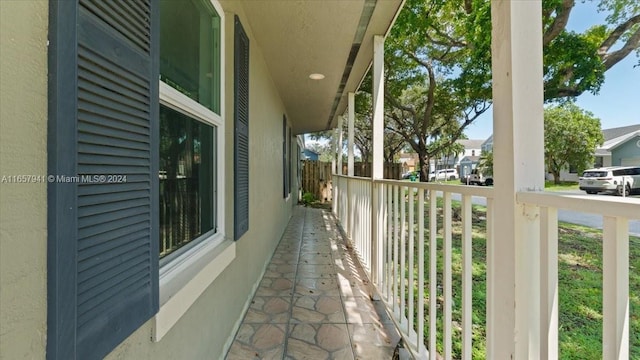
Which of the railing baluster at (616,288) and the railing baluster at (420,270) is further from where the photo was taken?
the railing baluster at (420,270)

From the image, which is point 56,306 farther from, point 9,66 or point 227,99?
point 227,99

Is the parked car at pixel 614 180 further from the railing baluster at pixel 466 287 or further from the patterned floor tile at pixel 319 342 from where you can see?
the patterned floor tile at pixel 319 342

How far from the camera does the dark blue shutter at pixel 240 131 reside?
2.29 m

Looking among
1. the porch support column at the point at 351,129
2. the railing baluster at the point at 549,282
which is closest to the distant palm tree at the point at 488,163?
the railing baluster at the point at 549,282

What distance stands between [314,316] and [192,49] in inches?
84.4

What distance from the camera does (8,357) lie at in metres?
0.60

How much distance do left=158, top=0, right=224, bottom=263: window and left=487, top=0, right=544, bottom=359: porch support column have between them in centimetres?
130

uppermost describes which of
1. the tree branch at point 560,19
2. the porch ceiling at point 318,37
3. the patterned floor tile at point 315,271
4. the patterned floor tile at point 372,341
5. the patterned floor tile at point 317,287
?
the tree branch at point 560,19

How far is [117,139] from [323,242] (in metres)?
4.59

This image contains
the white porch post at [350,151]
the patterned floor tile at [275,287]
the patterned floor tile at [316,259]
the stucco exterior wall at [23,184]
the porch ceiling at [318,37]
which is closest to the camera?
the stucco exterior wall at [23,184]

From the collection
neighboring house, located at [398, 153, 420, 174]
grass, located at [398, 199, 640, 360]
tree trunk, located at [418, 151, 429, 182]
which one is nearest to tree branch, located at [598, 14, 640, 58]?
grass, located at [398, 199, 640, 360]

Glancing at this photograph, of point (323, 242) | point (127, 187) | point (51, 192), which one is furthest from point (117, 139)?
point (323, 242)

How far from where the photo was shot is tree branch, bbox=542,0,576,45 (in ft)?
12.8

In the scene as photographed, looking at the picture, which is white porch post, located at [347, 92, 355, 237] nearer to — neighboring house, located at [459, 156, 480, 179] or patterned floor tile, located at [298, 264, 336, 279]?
patterned floor tile, located at [298, 264, 336, 279]
